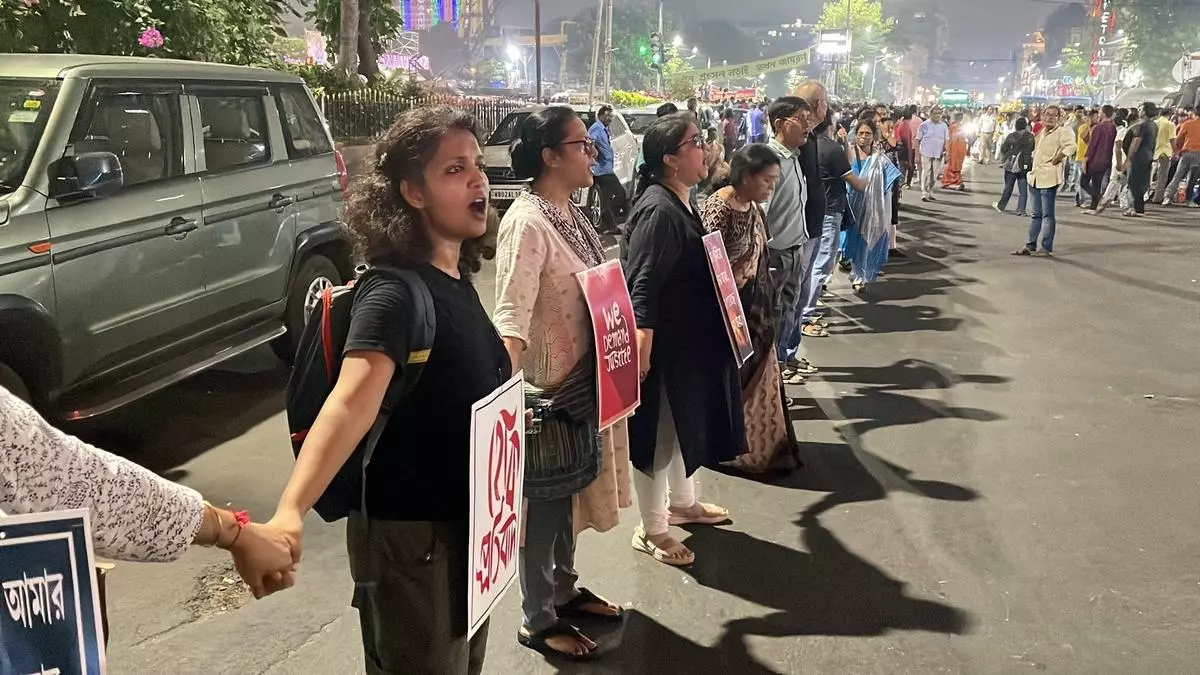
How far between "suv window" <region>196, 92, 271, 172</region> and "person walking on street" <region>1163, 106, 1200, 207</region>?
672 inches

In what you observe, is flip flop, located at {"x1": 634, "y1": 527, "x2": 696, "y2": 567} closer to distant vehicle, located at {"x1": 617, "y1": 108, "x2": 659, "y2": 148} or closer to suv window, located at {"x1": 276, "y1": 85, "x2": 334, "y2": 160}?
suv window, located at {"x1": 276, "y1": 85, "x2": 334, "y2": 160}

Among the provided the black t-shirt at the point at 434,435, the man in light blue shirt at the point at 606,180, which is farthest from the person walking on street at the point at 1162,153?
the black t-shirt at the point at 434,435

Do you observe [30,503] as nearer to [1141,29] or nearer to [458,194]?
[458,194]

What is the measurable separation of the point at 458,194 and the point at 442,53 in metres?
139

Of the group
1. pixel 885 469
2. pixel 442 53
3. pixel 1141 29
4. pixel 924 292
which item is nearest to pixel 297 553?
pixel 885 469

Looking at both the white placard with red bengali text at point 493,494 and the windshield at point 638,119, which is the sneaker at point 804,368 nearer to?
the white placard with red bengali text at point 493,494

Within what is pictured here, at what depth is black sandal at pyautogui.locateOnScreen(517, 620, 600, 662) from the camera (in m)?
3.31

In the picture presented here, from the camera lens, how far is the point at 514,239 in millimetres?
2895

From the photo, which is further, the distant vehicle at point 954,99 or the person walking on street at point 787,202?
the distant vehicle at point 954,99

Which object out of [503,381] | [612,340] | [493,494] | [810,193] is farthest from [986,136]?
[493,494]

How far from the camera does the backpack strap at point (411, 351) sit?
194 cm

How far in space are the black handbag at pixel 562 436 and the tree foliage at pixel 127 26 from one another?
25.4ft

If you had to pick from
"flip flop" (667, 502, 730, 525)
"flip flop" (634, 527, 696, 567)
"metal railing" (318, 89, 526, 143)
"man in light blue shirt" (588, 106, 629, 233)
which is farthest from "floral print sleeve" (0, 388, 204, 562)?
"metal railing" (318, 89, 526, 143)

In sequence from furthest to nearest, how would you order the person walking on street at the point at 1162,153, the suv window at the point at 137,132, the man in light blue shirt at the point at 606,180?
the person walking on street at the point at 1162,153
the man in light blue shirt at the point at 606,180
the suv window at the point at 137,132
